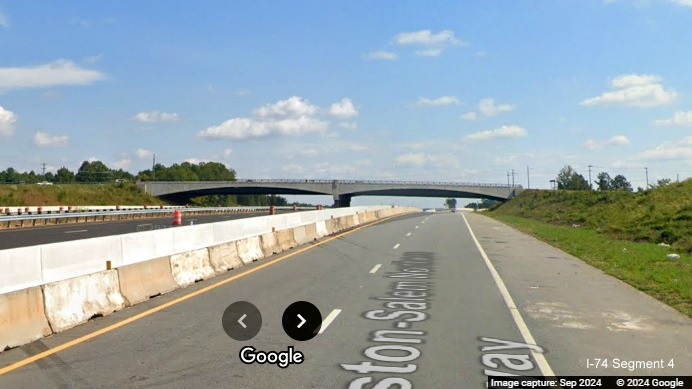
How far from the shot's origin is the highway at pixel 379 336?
7.27m

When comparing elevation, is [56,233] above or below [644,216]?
above

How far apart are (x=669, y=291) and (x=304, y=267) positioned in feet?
29.8

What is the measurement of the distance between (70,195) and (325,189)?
4970cm

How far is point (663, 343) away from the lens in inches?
355

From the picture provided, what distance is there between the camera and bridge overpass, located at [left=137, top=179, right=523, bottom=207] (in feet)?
393

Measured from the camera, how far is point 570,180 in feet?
598

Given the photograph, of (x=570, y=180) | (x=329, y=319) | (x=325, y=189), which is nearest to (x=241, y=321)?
(x=329, y=319)

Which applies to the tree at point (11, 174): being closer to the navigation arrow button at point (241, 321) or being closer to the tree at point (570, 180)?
the tree at point (570, 180)

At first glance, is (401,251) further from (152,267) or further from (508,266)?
(152,267)

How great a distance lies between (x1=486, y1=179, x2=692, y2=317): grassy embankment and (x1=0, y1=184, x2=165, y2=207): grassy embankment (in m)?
59.2

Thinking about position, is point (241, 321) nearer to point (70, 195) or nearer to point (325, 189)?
point (70, 195)

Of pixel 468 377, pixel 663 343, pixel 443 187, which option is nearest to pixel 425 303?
pixel 663 343

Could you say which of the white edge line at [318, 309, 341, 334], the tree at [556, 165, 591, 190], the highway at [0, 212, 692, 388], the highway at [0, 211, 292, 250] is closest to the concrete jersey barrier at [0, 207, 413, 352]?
the highway at [0, 212, 692, 388]

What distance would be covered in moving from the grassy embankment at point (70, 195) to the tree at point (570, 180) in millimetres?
104521
